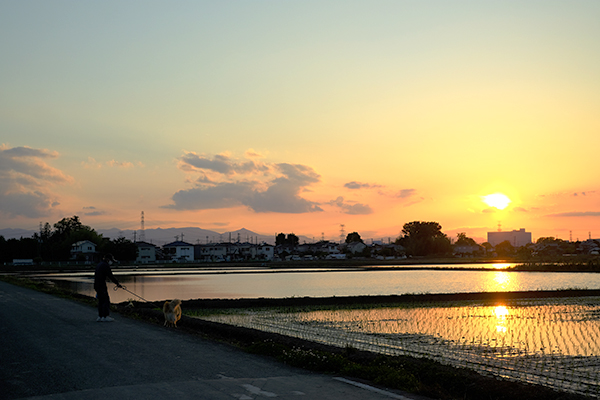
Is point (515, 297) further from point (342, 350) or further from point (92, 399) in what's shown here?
point (92, 399)

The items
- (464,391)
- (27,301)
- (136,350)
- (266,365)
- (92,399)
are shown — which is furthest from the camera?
(27,301)

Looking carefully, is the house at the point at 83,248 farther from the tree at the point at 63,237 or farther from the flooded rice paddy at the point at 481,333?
the flooded rice paddy at the point at 481,333

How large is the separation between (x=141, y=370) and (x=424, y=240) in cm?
17393

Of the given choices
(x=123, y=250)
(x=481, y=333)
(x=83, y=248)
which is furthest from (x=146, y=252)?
(x=481, y=333)

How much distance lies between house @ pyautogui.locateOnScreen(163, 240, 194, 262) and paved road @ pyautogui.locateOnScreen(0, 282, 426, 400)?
163m

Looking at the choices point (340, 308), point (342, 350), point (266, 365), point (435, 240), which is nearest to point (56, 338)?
point (266, 365)

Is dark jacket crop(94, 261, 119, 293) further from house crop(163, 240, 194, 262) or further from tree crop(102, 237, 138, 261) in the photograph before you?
house crop(163, 240, 194, 262)

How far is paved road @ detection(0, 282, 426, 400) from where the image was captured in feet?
27.0

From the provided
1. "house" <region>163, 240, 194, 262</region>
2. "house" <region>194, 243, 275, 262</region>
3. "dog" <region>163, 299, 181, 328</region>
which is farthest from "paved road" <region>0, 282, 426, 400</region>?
"house" <region>194, 243, 275, 262</region>

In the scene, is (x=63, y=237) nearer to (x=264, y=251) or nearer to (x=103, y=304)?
(x=264, y=251)

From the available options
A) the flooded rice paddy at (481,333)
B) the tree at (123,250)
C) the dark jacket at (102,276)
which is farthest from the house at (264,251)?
the dark jacket at (102,276)

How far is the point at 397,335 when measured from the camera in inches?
685

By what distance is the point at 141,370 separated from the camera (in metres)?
9.88

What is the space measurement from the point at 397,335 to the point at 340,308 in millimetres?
10282
